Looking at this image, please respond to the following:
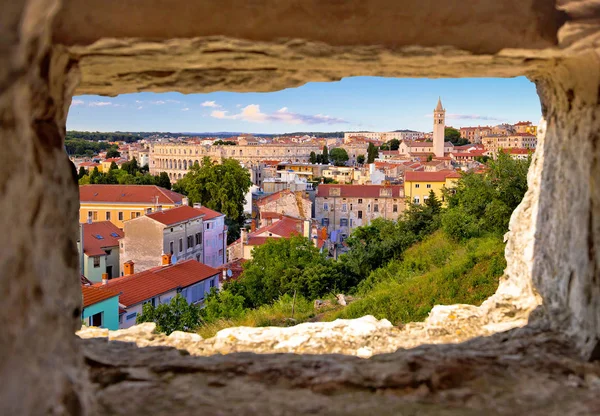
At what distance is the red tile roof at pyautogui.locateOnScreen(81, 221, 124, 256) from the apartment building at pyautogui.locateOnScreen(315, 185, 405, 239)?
20.2 meters

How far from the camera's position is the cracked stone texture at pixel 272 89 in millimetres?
1715

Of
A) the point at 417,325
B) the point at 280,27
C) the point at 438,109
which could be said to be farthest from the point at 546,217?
the point at 438,109

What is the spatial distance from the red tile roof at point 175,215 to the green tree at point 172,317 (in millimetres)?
11257

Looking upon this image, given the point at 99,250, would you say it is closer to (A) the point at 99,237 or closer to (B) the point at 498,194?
(A) the point at 99,237

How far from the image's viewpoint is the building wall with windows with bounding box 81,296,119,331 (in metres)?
13.0

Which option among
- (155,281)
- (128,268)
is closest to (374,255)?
(155,281)

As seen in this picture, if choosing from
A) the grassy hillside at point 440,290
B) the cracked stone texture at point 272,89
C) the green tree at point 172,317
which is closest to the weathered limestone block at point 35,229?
the cracked stone texture at point 272,89

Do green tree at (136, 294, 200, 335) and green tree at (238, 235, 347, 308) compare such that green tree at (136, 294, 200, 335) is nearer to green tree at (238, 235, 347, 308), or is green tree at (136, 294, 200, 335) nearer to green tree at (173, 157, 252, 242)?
green tree at (238, 235, 347, 308)

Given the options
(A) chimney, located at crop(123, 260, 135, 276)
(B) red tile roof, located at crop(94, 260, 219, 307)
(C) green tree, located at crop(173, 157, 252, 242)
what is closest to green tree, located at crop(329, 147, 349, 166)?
(C) green tree, located at crop(173, 157, 252, 242)

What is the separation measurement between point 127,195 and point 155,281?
1897 centimetres

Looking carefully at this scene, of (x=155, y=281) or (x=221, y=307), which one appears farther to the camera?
(x=155, y=281)

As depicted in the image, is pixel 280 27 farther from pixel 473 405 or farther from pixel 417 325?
pixel 417 325

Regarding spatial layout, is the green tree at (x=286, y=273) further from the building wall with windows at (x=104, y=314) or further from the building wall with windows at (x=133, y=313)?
the building wall with windows at (x=104, y=314)

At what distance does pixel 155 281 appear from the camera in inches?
683
